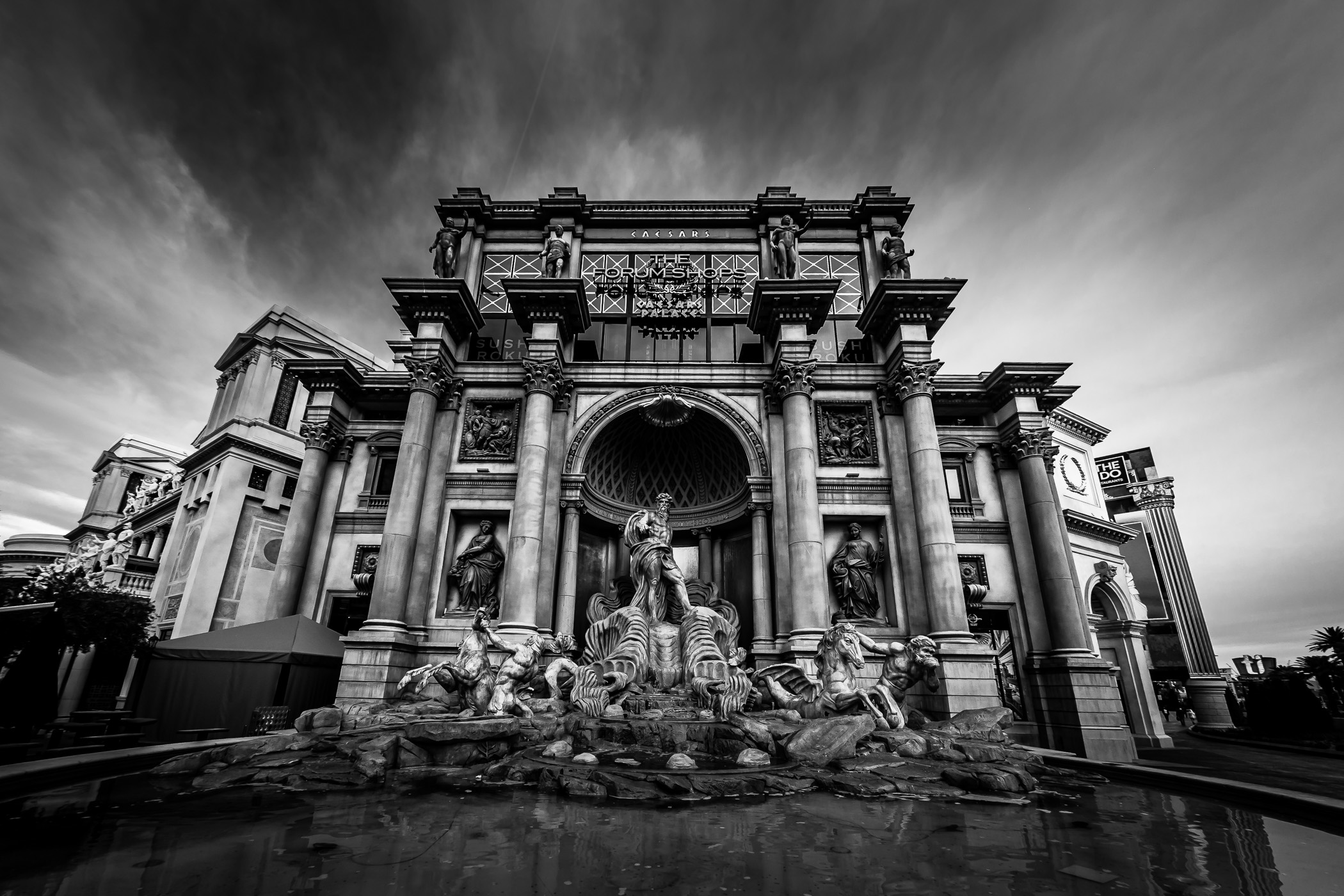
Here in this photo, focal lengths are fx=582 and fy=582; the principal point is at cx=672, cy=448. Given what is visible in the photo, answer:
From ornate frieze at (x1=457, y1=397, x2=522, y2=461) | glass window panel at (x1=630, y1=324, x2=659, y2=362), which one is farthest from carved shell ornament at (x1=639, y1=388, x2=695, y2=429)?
ornate frieze at (x1=457, y1=397, x2=522, y2=461)

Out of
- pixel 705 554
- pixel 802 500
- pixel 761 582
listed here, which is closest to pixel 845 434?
pixel 802 500

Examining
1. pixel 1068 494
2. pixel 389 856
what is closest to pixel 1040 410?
pixel 1068 494

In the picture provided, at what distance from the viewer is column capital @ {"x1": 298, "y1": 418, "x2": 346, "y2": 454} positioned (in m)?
19.5

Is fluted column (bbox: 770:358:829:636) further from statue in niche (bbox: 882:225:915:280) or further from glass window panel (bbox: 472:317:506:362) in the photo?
glass window panel (bbox: 472:317:506:362)

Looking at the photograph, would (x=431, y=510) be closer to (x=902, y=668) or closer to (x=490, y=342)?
(x=490, y=342)

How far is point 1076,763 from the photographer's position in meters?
11.1

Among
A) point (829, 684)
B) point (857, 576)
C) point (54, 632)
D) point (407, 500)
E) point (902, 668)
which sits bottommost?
point (829, 684)

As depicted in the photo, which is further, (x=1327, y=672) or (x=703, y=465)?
(x=1327, y=672)

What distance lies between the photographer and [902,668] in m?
12.6

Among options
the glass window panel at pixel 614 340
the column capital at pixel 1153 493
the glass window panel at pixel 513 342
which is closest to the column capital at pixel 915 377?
the glass window panel at pixel 614 340

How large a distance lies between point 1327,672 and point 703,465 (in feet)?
103

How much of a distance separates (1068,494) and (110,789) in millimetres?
32011

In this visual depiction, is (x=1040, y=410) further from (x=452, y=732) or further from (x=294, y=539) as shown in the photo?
(x=294, y=539)

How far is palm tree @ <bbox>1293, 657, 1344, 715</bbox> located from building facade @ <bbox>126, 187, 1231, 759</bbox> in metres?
11.7
